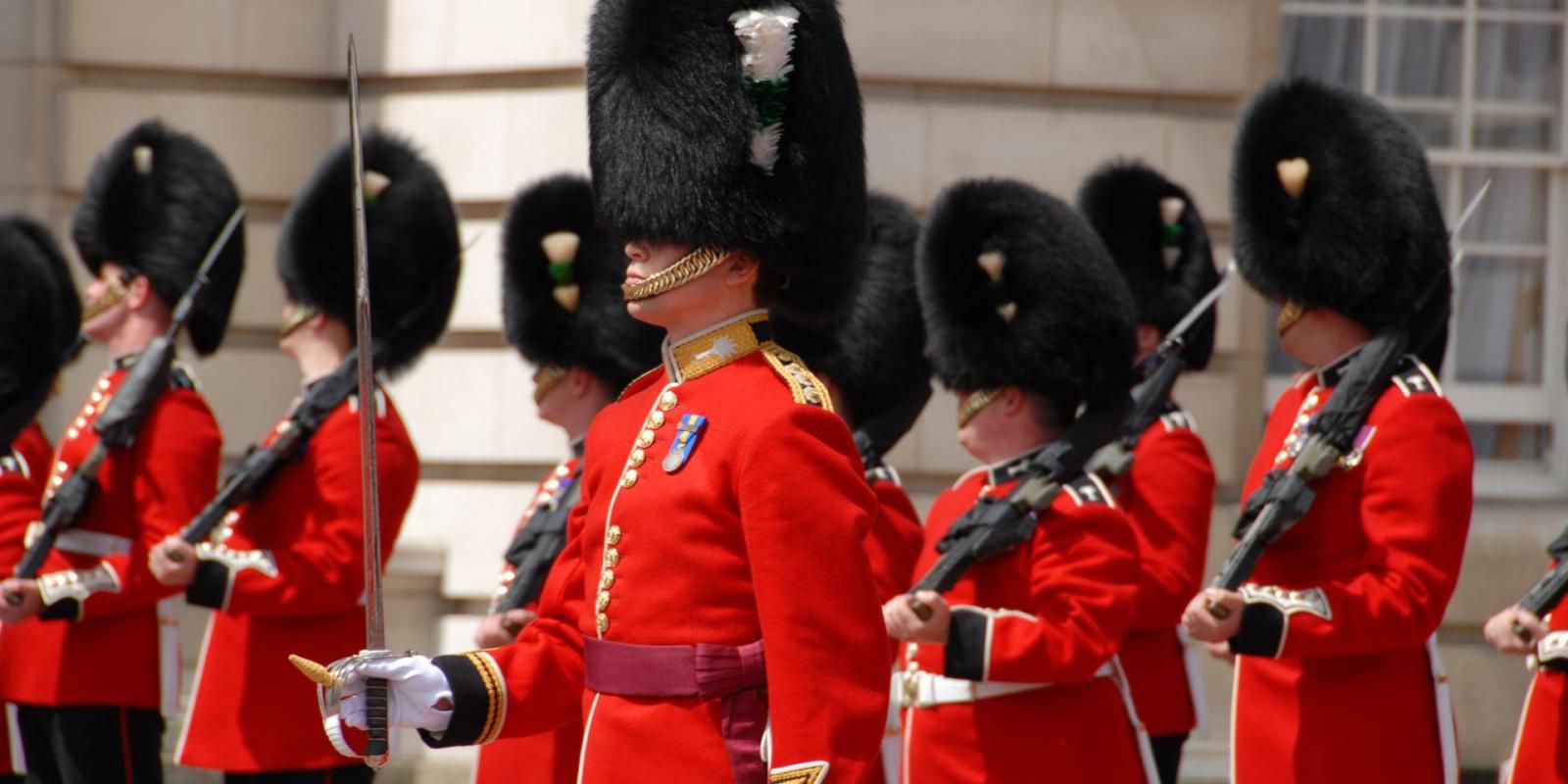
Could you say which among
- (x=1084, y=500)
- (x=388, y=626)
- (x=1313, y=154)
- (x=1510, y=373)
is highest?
(x=1313, y=154)

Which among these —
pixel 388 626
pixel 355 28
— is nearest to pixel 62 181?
pixel 355 28

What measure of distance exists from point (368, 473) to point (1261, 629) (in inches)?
78.5

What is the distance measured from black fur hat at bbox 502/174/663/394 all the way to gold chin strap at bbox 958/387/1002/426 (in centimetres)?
89

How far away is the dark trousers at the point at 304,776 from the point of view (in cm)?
508

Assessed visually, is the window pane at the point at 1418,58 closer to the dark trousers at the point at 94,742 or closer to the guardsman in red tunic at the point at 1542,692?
the guardsman in red tunic at the point at 1542,692

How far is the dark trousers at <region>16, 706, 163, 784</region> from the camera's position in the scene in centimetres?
535

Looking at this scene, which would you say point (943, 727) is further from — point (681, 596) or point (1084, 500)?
point (681, 596)

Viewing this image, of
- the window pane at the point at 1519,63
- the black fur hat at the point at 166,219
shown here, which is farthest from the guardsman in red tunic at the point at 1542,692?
the window pane at the point at 1519,63

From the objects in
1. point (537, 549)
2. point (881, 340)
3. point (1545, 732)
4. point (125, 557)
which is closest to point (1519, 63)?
point (881, 340)

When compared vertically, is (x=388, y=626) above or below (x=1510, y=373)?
below

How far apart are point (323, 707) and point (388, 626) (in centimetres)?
503

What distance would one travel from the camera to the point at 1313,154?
186 inches

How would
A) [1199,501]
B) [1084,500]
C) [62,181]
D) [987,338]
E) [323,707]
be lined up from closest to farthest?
[323,707]
[1084,500]
[987,338]
[1199,501]
[62,181]

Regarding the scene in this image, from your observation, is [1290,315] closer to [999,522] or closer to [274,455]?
[999,522]
